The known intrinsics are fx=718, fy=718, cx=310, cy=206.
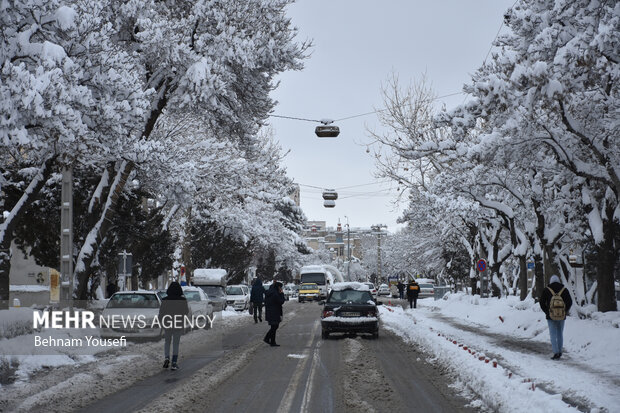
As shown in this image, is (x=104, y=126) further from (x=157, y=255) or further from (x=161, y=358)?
(x=157, y=255)

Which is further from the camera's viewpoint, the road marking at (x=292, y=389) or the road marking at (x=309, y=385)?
the road marking at (x=309, y=385)

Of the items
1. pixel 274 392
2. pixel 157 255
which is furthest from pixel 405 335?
pixel 157 255

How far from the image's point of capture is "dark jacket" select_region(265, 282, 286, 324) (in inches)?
783

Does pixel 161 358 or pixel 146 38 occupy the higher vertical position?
pixel 146 38

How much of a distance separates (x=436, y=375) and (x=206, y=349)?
7.82m

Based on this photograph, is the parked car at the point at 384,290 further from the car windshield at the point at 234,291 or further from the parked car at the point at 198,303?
the parked car at the point at 198,303

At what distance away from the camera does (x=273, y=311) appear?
19.9 m

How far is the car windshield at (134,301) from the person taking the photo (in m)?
22.1

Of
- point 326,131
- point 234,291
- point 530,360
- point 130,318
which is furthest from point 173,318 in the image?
point 234,291

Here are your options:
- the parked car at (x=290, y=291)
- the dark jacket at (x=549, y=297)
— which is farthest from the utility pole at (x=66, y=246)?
the parked car at (x=290, y=291)

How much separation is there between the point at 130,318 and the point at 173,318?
6939 mm

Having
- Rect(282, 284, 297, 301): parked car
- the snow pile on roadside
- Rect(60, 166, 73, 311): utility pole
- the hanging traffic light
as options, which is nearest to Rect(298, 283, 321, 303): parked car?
Rect(282, 284, 297, 301): parked car

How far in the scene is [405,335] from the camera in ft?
76.9

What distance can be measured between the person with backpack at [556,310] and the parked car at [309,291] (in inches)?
1910
